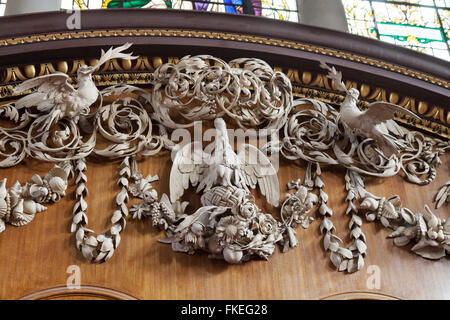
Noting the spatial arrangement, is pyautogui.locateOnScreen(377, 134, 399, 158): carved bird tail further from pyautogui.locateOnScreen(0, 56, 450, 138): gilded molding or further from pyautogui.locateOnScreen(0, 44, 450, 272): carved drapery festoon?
pyautogui.locateOnScreen(0, 56, 450, 138): gilded molding

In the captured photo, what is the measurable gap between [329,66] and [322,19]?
3.43ft

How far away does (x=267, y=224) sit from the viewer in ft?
11.0

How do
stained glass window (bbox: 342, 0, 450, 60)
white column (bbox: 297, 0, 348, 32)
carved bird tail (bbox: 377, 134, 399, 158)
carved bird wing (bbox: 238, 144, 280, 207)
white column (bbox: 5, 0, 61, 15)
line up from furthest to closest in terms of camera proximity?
stained glass window (bbox: 342, 0, 450, 60) < white column (bbox: 297, 0, 348, 32) < white column (bbox: 5, 0, 61, 15) < carved bird tail (bbox: 377, 134, 399, 158) < carved bird wing (bbox: 238, 144, 280, 207)

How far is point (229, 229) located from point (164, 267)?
0.40 metres

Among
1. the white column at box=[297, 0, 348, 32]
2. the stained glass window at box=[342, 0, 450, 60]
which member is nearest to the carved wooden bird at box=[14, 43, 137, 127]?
the white column at box=[297, 0, 348, 32]

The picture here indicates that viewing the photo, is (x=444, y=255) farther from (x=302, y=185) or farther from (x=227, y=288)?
(x=227, y=288)

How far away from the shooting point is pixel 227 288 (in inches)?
130

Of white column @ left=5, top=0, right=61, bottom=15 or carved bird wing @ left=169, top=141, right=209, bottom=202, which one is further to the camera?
white column @ left=5, top=0, right=61, bottom=15

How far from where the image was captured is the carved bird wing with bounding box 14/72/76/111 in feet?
10.9

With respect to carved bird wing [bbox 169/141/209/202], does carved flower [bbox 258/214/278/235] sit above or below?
below

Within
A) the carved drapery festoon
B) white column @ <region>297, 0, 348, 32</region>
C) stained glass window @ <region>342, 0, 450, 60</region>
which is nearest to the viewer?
the carved drapery festoon

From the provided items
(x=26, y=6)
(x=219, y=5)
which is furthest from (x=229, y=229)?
(x=219, y=5)

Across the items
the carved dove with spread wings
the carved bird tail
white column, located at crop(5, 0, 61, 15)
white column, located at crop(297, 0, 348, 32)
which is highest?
white column, located at crop(297, 0, 348, 32)

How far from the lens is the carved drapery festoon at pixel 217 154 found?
329 centimetres
